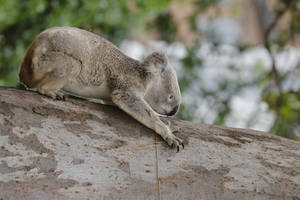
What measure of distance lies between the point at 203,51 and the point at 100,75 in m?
3.67

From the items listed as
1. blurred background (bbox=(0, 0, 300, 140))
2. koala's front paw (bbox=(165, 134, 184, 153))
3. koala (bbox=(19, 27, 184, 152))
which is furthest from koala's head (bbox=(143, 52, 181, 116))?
blurred background (bbox=(0, 0, 300, 140))

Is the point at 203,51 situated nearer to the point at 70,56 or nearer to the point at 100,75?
the point at 100,75

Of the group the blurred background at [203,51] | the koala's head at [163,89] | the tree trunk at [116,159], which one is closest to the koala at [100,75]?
the koala's head at [163,89]

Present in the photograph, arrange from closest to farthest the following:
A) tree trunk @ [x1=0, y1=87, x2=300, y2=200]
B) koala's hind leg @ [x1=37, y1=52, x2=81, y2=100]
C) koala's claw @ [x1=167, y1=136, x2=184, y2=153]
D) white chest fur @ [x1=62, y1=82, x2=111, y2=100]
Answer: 1. tree trunk @ [x1=0, y1=87, x2=300, y2=200]
2. koala's claw @ [x1=167, y1=136, x2=184, y2=153]
3. koala's hind leg @ [x1=37, y1=52, x2=81, y2=100]
4. white chest fur @ [x1=62, y1=82, x2=111, y2=100]

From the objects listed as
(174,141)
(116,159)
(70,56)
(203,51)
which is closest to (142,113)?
(174,141)

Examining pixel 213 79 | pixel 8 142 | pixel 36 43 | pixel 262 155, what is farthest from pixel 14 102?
pixel 213 79

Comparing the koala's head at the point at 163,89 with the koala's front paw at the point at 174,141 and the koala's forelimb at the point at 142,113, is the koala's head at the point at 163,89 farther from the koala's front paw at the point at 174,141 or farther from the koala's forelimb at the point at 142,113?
the koala's front paw at the point at 174,141

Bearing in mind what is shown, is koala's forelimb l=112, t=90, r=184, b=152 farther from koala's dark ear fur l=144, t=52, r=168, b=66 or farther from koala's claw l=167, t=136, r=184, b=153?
koala's dark ear fur l=144, t=52, r=168, b=66

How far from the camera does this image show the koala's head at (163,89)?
8.79 feet

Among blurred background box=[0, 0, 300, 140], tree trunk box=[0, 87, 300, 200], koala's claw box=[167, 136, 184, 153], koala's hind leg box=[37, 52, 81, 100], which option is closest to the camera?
tree trunk box=[0, 87, 300, 200]

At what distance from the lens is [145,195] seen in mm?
1760

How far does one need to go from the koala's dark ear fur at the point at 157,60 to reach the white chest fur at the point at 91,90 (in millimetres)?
372

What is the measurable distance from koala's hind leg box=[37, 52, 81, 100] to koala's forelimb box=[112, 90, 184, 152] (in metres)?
0.33

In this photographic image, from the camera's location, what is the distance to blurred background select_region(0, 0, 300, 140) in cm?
475
